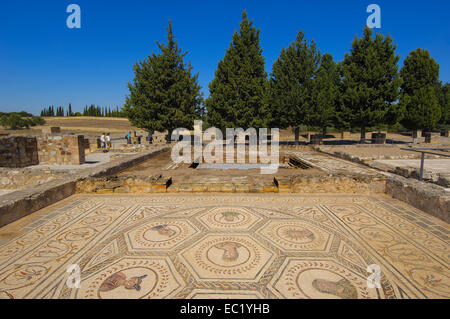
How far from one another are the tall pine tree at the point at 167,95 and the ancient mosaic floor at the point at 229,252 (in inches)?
544

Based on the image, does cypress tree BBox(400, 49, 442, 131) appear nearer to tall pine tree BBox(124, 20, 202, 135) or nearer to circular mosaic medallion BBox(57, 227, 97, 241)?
tall pine tree BBox(124, 20, 202, 135)

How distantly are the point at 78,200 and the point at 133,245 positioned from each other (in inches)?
93.1

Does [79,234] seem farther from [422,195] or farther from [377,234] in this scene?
[422,195]

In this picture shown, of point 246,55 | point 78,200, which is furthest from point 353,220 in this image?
point 246,55

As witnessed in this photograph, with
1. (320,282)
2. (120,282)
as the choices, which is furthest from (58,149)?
(320,282)

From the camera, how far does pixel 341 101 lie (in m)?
17.3

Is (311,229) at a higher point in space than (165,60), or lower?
lower

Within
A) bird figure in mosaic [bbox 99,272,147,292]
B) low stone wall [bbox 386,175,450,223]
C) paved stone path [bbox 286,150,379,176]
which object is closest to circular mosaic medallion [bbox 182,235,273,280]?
bird figure in mosaic [bbox 99,272,147,292]

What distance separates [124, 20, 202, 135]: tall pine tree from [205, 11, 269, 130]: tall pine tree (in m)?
1.92

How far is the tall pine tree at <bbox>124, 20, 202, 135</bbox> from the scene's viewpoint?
55.2ft
